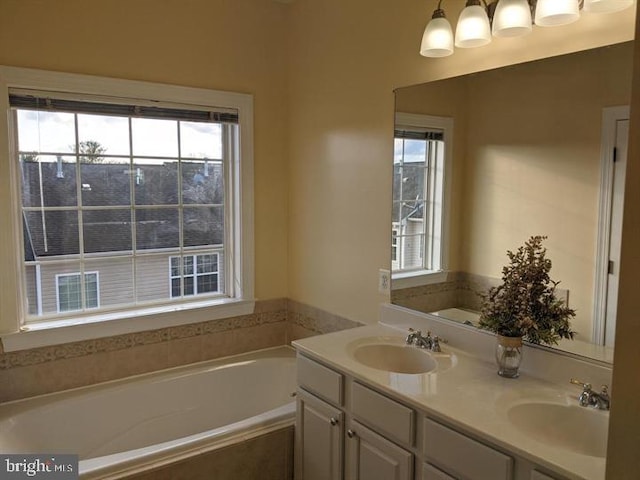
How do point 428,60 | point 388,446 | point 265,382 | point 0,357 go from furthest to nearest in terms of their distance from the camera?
point 265,382 < point 0,357 < point 428,60 < point 388,446

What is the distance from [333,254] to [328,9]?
1382mm

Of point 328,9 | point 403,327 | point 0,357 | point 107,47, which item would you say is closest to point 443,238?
point 403,327

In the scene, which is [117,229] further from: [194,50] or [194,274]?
[194,50]

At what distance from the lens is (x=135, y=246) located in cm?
283

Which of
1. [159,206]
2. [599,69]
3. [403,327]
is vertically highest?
[599,69]

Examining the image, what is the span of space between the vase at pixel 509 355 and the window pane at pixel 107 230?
2.05m

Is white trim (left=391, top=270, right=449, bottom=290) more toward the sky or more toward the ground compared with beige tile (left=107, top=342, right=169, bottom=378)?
more toward the sky

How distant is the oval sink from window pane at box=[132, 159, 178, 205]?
147 cm

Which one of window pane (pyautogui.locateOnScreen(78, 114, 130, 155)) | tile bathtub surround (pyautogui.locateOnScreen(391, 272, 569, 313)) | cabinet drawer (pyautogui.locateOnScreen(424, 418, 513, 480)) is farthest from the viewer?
window pane (pyautogui.locateOnScreen(78, 114, 130, 155))

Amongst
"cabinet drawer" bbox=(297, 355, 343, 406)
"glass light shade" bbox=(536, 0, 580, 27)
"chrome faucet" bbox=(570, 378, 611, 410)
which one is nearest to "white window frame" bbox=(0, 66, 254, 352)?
"cabinet drawer" bbox=(297, 355, 343, 406)

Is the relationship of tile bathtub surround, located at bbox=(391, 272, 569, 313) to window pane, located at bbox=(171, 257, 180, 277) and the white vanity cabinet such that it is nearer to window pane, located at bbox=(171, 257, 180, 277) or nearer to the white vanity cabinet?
the white vanity cabinet

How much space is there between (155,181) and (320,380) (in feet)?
5.08

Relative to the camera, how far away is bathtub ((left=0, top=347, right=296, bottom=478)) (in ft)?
7.05

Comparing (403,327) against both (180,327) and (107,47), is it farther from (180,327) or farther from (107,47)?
(107,47)
